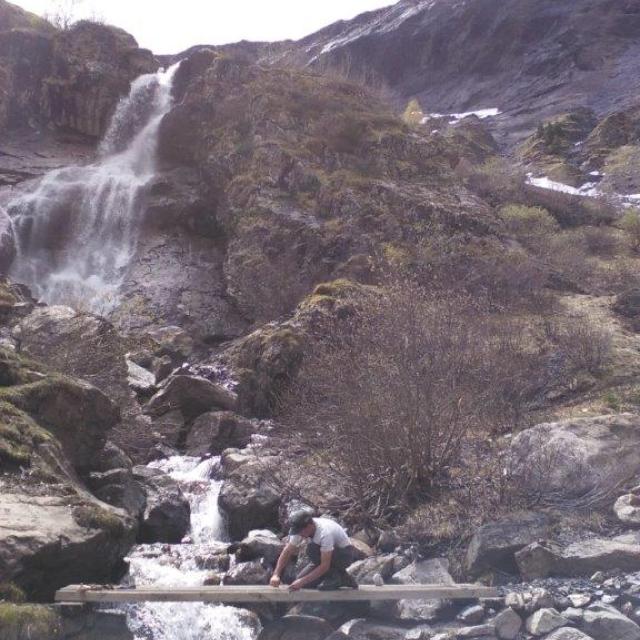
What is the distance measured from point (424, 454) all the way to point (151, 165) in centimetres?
2705

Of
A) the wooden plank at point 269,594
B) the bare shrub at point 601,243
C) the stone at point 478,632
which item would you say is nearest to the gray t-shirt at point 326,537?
the wooden plank at point 269,594

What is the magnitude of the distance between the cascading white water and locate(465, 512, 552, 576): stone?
58.3 feet

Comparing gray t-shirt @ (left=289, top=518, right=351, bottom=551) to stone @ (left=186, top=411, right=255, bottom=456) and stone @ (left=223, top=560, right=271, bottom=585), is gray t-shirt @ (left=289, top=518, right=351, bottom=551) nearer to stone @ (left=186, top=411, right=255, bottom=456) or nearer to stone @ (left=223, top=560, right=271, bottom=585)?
stone @ (left=223, top=560, right=271, bottom=585)

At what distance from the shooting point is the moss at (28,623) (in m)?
6.41

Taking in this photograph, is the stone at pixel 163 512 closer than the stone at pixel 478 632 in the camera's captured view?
No

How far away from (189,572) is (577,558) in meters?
5.20

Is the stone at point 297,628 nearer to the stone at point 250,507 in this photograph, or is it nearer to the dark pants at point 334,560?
the dark pants at point 334,560

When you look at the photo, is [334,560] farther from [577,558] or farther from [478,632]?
[577,558]

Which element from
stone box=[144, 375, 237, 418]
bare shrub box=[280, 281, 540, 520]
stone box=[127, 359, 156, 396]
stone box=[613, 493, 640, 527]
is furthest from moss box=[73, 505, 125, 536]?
stone box=[127, 359, 156, 396]

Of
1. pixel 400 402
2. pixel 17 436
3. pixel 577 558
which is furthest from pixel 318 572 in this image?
pixel 17 436

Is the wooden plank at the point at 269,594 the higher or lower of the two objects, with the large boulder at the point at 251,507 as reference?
higher

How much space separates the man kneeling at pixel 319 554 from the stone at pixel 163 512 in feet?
13.1

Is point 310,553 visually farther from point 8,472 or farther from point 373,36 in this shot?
point 373,36

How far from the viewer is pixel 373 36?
245ft
